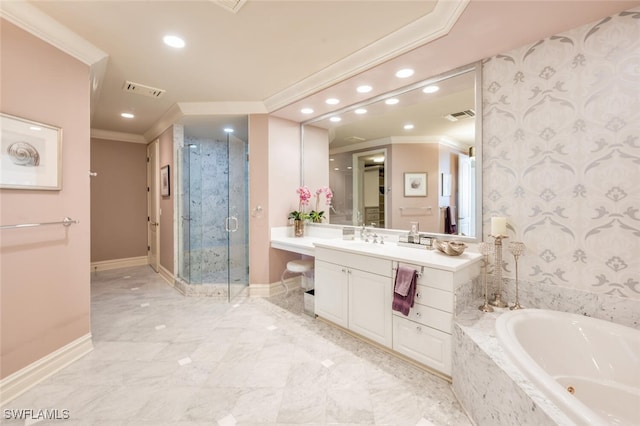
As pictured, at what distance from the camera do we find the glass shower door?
3.32 m

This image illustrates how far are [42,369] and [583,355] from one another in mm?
3441

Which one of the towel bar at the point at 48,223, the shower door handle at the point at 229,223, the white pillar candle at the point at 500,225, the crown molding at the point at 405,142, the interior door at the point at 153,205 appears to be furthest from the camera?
the interior door at the point at 153,205

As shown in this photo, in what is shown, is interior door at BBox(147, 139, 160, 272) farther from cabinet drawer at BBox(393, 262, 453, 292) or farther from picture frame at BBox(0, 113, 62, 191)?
cabinet drawer at BBox(393, 262, 453, 292)

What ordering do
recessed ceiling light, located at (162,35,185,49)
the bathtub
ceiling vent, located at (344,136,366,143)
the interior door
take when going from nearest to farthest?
the bathtub
recessed ceiling light, located at (162,35,185,49)
ceiling vent, located at (344,136,366,143)
the interior door

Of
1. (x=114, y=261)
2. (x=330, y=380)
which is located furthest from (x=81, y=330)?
(x=114, y=261)

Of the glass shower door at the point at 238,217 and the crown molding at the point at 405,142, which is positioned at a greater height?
the crown molding at the point at 405,142

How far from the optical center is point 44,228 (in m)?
1.84

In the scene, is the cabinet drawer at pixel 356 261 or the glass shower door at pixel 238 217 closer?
the cabinet drawer at pixel 356 261

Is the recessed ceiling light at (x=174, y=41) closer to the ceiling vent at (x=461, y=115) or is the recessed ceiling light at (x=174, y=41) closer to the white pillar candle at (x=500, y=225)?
the ceiling vent at (x=461, y=115)

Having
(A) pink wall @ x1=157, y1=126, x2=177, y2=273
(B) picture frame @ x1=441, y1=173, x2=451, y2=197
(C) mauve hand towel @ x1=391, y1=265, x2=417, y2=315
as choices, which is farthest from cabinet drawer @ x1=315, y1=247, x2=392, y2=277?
(A) pink wall @ x1=157, y1=126, x2=177, y2=273

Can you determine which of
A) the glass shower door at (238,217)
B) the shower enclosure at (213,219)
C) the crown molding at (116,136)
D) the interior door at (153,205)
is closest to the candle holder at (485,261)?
the shower enclosure at (213,219)

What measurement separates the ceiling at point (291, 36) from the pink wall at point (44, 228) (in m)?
0.23

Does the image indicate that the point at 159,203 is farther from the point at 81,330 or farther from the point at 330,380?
the point at 330,380

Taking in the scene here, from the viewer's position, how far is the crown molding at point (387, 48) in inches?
64.0
